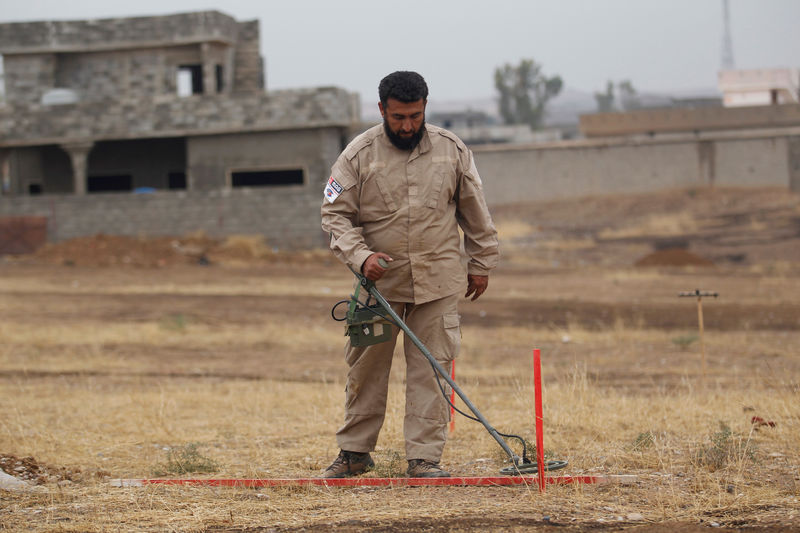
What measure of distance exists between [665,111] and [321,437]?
40.1 meters

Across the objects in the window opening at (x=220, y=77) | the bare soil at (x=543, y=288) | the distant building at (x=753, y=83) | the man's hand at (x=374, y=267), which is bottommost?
the bare soil at (x=543, y=288)

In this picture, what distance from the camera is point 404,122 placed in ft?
16.7

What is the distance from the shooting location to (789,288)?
20125 millimetres

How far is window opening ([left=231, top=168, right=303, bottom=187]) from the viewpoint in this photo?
29609 mm

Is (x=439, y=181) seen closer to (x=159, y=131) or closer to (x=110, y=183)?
(x=159, y=131)

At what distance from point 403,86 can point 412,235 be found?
0.79 m

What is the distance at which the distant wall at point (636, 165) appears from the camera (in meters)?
35.6

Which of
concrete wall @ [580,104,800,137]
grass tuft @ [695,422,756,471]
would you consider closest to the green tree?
concrete wall @ [580,104,800,137]

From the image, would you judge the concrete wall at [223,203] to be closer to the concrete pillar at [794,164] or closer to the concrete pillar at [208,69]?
the concrete pillar at [208,69]

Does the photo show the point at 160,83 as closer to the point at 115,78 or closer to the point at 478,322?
the point at 115,78

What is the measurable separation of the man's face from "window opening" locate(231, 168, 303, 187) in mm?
24510

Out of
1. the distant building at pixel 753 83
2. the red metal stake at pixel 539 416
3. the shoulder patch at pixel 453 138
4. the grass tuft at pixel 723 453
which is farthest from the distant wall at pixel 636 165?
the distant building at pixel 753 83

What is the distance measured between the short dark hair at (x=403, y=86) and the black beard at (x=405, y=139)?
163 mm

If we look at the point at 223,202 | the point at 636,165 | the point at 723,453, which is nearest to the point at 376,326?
the point at 723,453
